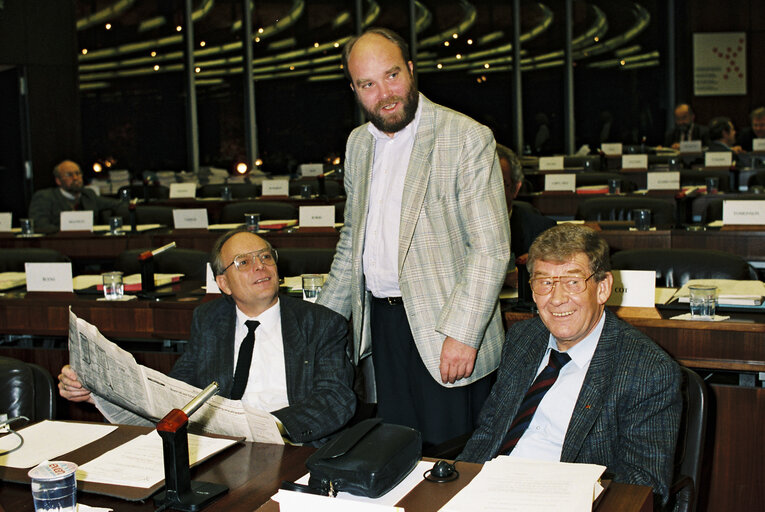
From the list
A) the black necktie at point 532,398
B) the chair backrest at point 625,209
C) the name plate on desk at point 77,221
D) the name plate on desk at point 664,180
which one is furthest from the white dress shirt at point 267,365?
the name plate on desk at point 664,180

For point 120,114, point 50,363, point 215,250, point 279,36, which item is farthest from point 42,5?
point 215,250

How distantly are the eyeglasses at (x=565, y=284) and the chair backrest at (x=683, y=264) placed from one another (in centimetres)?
149

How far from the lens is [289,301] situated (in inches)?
102

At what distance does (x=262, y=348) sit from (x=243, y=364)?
76 millimetres

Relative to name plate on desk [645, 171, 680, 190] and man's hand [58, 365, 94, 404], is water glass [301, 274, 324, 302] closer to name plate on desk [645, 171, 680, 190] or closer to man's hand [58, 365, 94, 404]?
man's hand [58, 365, 94, 404]

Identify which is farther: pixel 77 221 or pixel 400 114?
pixel 77 221

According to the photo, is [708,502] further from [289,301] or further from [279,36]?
[279,36]

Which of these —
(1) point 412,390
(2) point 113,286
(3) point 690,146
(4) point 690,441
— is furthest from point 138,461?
(3) point 690,146

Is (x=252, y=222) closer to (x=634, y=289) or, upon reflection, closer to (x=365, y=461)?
(x=634, y=289)

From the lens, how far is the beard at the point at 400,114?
2.39 metres

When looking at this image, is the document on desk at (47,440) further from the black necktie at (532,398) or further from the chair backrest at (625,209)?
the chair backrest at (625,209)

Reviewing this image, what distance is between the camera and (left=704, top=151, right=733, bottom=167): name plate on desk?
28.3 ft

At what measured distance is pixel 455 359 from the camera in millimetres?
2348

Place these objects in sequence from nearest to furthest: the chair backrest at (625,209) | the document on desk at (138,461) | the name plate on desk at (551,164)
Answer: the document on desk at (138,461) → the chair backrest at (625,209) → the name plate on desk at (551,164)
